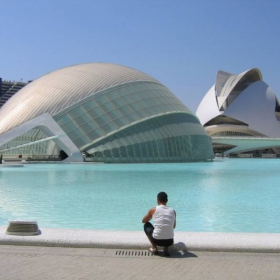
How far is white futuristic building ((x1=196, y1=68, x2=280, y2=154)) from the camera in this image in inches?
3063

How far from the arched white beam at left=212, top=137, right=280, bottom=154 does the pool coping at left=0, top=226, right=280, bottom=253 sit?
61.5 m

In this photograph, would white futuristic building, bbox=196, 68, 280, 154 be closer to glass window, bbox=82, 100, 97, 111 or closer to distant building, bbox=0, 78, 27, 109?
glass window, bbox=82, 100, 97, 111

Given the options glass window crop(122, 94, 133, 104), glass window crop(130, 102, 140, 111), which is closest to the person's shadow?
glass window crop(130, 102, 140, 111)

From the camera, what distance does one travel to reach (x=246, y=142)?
224 ft

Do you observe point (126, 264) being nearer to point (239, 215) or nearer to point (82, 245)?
point (82, 245)

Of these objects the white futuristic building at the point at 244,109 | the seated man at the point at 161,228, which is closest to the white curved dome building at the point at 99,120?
the seated man at the point at 161,228

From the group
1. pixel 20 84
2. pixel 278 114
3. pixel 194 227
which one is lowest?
pixel 194 227

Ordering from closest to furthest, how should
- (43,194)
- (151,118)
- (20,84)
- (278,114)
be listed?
1. (43,194)
2. (151,118)
3. (278,114)
4. (20,84)

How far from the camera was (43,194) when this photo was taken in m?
12.7

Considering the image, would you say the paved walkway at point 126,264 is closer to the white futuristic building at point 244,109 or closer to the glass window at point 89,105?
the glass window at point 89,105

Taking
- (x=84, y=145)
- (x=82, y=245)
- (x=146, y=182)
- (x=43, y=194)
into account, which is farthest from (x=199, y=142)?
(x=82, y=245)

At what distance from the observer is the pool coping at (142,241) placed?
19.2ft

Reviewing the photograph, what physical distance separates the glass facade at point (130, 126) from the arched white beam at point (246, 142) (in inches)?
1310

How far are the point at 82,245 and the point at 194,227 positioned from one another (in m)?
2.98
